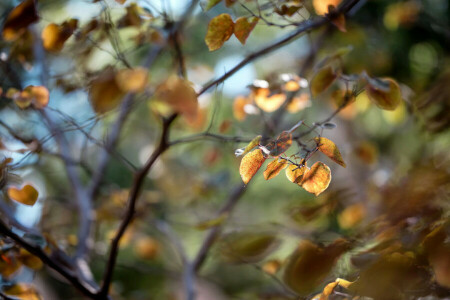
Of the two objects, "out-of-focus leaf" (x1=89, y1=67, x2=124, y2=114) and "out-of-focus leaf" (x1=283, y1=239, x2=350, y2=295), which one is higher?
"out-of-focus leaf" (x1=89, y1=67, x2=124, y2=114)

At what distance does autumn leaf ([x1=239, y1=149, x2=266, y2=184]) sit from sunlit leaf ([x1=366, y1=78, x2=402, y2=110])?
0.83 feet

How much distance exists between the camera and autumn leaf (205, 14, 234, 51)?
592 millimetres

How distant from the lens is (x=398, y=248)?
0.52 meters

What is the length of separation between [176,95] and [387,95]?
0.40 metres

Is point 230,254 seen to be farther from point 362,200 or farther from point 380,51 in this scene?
point 380,51

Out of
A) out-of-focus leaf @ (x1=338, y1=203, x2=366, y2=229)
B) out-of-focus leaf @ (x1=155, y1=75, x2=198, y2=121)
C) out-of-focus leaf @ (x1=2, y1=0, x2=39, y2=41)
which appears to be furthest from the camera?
out-of-focus leaf @ (x1=338, y1=203, x2=366, y2=229)

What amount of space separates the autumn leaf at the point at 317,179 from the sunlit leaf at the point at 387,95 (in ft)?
0.61

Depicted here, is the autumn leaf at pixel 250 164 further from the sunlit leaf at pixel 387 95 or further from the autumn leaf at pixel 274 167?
the sunlit leaf at pixel 387 95

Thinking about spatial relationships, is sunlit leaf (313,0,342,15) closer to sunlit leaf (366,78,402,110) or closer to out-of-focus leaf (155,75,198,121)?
sunlit leaf (366,78,402,110)

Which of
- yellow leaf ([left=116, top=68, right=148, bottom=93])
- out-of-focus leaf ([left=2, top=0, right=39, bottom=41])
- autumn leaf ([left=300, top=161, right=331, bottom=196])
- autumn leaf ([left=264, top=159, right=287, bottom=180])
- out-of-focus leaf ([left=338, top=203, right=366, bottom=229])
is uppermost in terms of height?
out-of-focus leaf ([left=2, top=0, right=39, bottom=41])

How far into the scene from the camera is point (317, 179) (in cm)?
53

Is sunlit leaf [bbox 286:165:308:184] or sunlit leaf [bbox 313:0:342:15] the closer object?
sunlit leaf [bbox 286:165:308:184]

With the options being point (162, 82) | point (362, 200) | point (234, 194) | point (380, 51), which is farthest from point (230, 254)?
point (380, 51)

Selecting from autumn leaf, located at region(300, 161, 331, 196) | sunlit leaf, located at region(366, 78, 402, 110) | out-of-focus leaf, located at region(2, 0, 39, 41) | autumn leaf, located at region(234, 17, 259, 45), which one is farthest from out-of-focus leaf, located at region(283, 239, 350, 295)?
out-of-focus leaf, located at region(2, 0, 39, 41)
